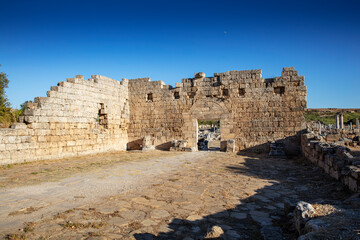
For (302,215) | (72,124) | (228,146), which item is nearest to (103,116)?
(72,124)

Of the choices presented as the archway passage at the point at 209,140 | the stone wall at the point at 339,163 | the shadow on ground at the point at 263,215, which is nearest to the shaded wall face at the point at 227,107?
the archway passage at the point at 209,140

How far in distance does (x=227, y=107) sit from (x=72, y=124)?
26.0ft

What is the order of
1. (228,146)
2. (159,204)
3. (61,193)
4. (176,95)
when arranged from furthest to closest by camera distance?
1. (176,95)
2. (228,146)
3. (61,193)
4. (159,204)

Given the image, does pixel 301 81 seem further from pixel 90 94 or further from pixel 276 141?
pixel 90 94

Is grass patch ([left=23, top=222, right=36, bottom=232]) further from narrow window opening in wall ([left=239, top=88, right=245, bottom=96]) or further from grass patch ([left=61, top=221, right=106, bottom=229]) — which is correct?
narrow window opening in wall ([left=239, top=88, right=245, bottom=96])

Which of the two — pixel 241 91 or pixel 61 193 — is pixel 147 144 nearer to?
pixel 241 91

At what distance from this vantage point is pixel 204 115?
538 inches

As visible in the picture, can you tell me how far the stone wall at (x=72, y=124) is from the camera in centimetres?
933

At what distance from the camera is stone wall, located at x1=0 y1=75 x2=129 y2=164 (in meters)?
9.33

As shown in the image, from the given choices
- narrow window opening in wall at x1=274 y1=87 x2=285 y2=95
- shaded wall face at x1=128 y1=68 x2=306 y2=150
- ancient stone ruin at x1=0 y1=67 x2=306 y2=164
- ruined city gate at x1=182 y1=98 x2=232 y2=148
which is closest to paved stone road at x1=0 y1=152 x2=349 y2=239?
ancient stone ruin at x1=0 y1=67 x2=306 y2=164

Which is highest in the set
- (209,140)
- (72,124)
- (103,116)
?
(103,116)

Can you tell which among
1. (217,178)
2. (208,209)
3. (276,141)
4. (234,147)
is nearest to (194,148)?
(234,147)

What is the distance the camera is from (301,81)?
39.7 ft

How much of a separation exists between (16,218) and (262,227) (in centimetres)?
334
